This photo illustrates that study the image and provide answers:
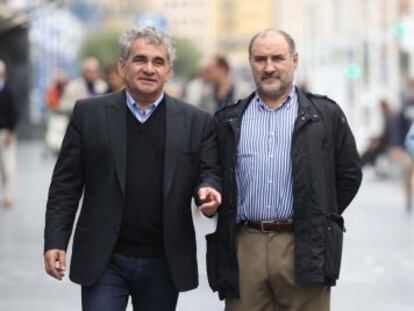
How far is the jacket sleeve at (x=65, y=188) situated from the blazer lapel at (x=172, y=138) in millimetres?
382

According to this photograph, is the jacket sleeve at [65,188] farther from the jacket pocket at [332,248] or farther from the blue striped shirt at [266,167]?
the jacket pocket at [332,248]

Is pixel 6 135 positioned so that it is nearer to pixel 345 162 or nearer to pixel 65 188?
pixel 65 188

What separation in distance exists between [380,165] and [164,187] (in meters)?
21.8

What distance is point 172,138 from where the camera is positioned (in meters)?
5.69

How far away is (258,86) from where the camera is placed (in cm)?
577

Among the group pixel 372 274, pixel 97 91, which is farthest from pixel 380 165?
pixel 372 274

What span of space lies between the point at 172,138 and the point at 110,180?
0.31 meters

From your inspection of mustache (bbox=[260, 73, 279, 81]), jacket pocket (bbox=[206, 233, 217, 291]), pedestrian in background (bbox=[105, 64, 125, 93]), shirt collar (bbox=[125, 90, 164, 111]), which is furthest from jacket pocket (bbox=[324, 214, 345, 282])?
pedestrian in background (bbox=[105, 64, 125, 93])

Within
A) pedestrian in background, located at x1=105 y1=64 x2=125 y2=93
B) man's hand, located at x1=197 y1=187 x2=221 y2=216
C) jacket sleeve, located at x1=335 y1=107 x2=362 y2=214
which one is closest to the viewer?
man's hand, located at x1=197 y1=187 x2=221 y2=216

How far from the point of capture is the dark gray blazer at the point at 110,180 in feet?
18.5

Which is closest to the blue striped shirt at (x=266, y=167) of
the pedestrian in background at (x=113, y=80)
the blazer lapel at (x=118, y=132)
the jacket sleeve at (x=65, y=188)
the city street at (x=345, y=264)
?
the blazer lapel at (x=118, y=132)

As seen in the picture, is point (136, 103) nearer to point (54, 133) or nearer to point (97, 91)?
point (97, 91)

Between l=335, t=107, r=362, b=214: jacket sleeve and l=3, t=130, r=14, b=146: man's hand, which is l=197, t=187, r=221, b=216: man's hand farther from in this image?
l=3, t=130, r=14, b=146: man's hand

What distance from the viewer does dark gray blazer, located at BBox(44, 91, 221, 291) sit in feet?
18.5
